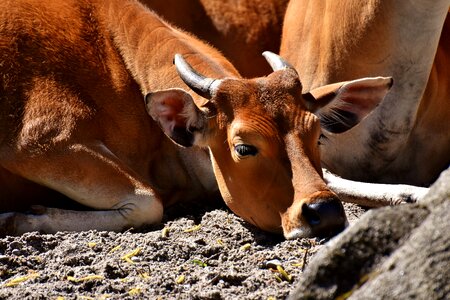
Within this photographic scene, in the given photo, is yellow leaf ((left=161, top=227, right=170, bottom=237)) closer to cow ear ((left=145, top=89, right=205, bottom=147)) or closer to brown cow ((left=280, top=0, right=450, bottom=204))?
cow ear ((left=145, top=89, right=205, bottom=147))

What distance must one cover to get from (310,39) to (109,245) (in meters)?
2.77

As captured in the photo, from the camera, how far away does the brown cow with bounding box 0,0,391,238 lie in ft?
21.2

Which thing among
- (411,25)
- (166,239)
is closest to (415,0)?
(411,25)

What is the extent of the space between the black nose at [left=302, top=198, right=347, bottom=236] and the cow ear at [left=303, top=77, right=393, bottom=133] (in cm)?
86

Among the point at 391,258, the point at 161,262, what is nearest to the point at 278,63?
the point at 161,262

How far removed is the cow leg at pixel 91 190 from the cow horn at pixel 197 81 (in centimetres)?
81

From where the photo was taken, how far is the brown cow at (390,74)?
7.62 m

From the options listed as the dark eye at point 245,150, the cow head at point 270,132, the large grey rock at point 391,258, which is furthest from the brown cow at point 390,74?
the large grey rock at point 391,258

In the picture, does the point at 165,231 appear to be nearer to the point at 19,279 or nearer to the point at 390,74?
the point at 19,279

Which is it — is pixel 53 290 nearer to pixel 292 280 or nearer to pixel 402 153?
pixel 292 280

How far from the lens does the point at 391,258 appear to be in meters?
3.97

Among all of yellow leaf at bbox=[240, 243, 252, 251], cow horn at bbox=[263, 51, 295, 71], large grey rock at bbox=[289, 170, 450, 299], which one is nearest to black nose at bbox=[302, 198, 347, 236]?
yellow leaf at bbox=[240, 243, 252, 251]

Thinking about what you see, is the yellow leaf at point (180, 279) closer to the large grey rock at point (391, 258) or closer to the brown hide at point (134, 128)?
the brown hide at point (134, 128)

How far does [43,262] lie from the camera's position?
244 inches
